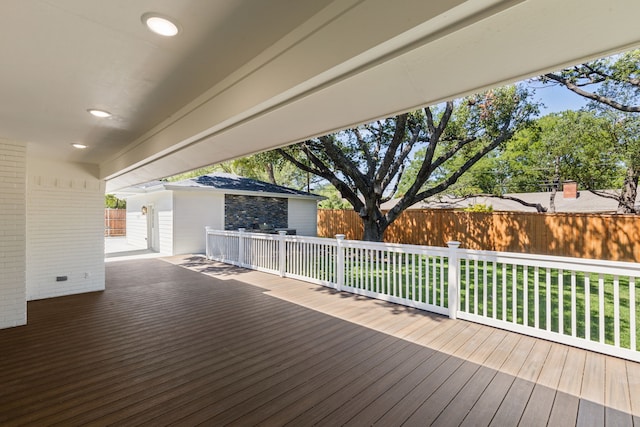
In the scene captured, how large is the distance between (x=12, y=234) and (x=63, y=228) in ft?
5.49

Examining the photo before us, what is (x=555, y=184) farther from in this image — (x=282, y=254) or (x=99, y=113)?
(x=99, y=113)

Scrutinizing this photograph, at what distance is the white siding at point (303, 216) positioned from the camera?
585 inches

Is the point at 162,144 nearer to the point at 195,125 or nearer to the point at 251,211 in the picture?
the point at 195,125

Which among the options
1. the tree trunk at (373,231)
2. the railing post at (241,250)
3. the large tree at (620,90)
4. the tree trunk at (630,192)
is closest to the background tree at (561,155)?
the large tree at (620,90)

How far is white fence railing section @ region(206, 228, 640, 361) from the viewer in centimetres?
337

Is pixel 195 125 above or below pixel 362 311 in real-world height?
above

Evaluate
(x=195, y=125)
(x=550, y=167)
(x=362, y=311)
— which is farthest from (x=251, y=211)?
(x=550, y=167)

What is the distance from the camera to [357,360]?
3.21m

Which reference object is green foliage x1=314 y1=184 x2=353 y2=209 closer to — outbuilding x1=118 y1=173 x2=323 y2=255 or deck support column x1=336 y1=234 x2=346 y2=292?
outbuilding x1=118 y1=173 x2=323 y2=255

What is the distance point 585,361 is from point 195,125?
4619 millimetres

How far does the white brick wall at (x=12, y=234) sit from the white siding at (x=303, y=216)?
10.6 metres

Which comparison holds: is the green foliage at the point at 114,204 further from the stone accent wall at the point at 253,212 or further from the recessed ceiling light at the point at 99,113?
the recessed ceiling light at the point at 99,113

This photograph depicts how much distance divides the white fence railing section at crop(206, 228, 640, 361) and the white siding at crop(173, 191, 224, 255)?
1.71 metres

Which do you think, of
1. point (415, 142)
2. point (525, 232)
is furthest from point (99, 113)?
point (525, 232)
